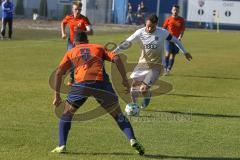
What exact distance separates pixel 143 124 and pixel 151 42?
187 centimetres

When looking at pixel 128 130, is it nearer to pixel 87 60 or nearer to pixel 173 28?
pixel 87 60

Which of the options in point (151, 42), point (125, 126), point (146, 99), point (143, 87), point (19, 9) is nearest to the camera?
point (125, 126)

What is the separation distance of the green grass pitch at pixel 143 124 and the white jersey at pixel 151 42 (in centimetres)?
109

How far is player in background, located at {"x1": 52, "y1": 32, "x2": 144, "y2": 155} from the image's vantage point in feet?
30.7

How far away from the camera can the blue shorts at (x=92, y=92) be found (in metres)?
9.42

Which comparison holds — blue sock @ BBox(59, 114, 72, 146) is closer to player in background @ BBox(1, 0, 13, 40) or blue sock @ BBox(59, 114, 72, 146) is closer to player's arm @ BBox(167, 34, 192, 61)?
player's arm @ BBox(167, 34, 192, 61)

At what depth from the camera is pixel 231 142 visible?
10844 mm

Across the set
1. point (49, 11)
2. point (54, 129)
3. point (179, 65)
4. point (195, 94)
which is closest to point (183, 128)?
point (54, 129)

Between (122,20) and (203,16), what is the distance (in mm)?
8106

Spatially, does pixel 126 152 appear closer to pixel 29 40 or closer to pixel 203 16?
pixel 29 40

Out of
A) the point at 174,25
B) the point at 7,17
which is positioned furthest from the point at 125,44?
the point at 7,17

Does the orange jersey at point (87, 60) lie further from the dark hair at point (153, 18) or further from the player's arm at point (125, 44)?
the dark hair at point (153, 18)

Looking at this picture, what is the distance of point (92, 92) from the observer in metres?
9.59

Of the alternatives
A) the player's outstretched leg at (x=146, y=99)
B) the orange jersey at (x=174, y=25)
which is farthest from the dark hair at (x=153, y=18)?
the orange jersey at (x=174, y=25)
